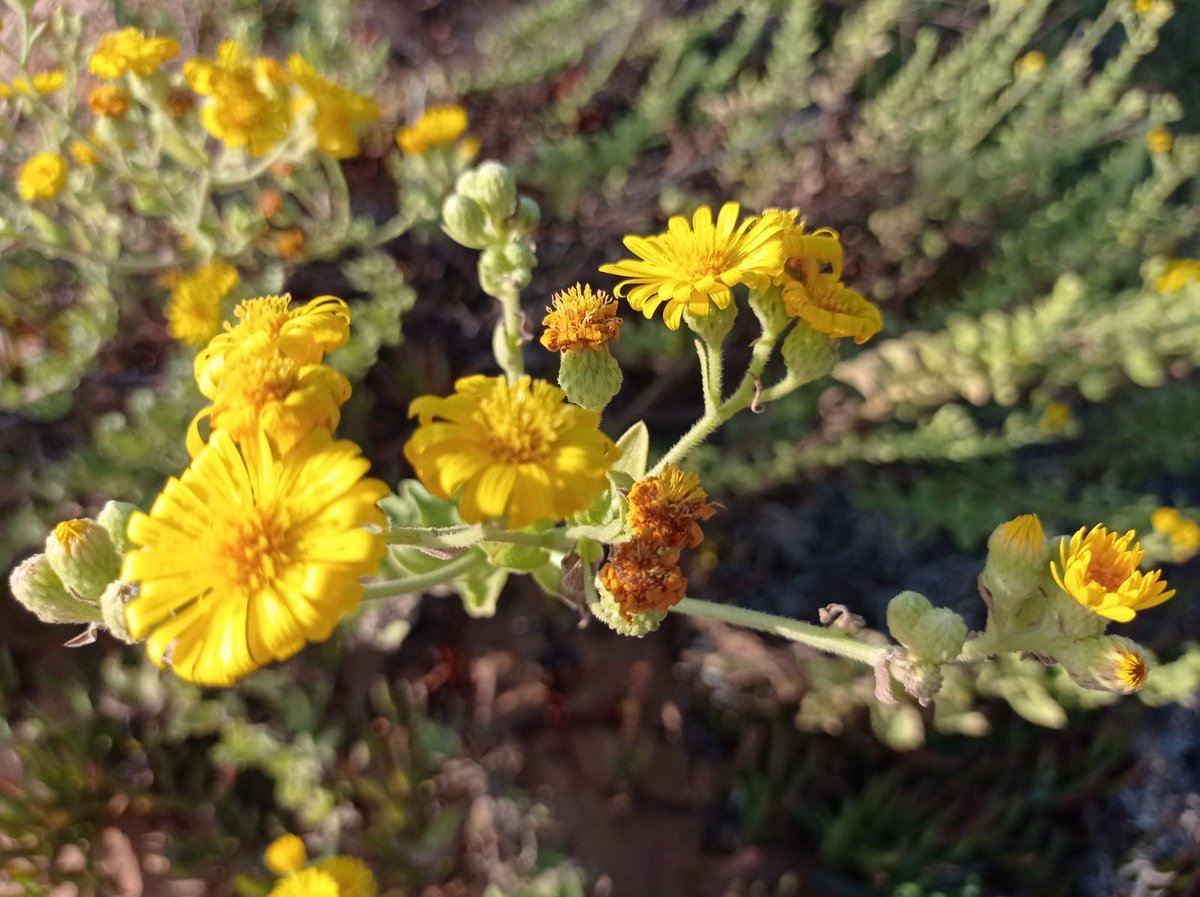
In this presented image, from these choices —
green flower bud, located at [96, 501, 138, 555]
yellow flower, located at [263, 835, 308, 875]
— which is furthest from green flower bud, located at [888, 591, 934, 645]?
yellow flower, located at [263, 835, 308, 875]

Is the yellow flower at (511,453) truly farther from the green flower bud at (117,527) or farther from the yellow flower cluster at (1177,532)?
the yellow flower cluster at (1177,532)

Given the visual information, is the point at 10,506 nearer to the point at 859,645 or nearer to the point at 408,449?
the point at 408,449

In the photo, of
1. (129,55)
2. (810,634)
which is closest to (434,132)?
(129,55)

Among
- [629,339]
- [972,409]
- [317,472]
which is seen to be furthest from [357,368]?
[972,409]

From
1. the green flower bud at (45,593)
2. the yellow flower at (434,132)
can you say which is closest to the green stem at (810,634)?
the green flower bud at (45,593)

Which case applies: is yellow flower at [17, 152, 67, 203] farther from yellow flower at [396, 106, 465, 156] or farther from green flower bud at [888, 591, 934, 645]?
green flower bud at [888, 591, 934, 645]
